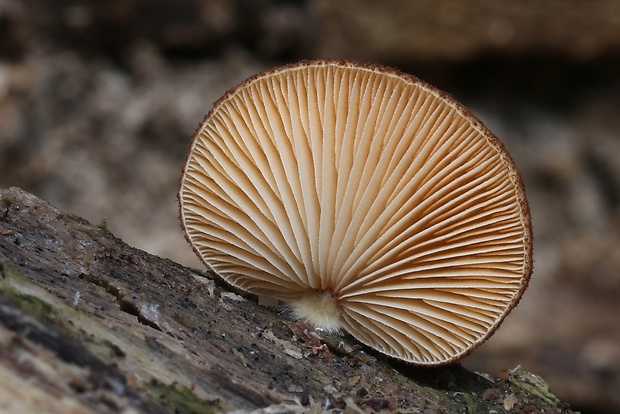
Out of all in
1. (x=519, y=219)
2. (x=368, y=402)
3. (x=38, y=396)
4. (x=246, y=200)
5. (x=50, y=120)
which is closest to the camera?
(x=38, y=396)

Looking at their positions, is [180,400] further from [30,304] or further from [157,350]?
[30,304]

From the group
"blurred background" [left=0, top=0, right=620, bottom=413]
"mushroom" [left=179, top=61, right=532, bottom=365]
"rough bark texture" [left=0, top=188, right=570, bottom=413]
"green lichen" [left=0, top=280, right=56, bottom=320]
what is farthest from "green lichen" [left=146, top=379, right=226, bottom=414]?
"blurred background" [left=0, top=0, right=620, bottom=413]

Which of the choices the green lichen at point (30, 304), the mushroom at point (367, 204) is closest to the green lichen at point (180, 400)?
the green lichen at point (30, 304)

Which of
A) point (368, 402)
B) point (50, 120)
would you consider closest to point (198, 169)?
point (368, 402)

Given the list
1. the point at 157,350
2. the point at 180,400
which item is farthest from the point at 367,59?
the point at 180,400

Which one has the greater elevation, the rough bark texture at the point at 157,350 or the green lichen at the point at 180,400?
the rough bark texture at the point at 157,350

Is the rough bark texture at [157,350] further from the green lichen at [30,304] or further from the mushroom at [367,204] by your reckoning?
the mushroom at [367,204]

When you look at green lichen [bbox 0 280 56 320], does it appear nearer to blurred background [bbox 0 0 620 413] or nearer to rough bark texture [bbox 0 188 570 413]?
rough bark texture [bbox 0 188 570 413]

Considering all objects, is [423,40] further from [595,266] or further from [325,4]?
[595,266]
